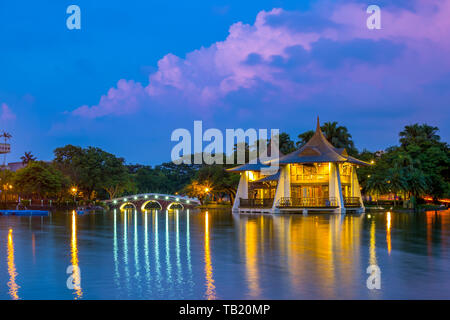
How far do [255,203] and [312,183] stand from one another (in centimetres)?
738

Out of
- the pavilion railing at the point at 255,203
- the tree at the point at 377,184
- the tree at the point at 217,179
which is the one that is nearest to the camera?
the pavilion railing at the point at 255,203

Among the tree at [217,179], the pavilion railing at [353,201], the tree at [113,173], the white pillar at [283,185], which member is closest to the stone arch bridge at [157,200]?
the tree at [113,173]

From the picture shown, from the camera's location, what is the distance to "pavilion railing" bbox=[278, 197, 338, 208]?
50000mm

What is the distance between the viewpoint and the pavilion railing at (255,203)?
54.0 m

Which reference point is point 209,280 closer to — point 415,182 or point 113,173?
point 415,182

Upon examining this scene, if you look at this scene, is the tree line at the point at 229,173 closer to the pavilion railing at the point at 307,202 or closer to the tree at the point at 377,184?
the tree at the point at 377,184

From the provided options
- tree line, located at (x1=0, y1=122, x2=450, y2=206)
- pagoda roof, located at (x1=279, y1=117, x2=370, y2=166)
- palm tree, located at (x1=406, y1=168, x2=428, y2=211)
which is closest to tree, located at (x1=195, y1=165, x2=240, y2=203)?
tree line, located at (x1=0, y1=122, x2=450, y2=206)

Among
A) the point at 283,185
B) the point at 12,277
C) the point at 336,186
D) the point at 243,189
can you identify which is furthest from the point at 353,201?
the point at 12,277

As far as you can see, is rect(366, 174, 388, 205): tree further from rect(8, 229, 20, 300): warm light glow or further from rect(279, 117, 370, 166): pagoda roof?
rect(8, 229, 20, 300): warm light glow

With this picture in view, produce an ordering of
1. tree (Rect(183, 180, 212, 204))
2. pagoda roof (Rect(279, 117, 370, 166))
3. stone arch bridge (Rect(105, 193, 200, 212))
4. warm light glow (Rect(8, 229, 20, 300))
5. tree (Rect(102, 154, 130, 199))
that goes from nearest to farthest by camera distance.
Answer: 1. warm light glow (Rect(8, 229, 20, 300))
2. pagoda roof (Rect(279, 117, 370, 166))
3. tree (Rect(183, 180, 212, 204))
4. stone arch bridge (Rect(105, 193, 200, 212))
5. tree (Rect(102, 154, 130, 199))

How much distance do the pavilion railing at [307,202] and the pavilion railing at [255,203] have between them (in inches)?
87.5

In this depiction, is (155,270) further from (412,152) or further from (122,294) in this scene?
(412,152)

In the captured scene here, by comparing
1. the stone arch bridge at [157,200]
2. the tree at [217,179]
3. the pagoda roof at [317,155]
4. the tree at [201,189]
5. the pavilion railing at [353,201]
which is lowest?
the stone arch bridge at [157,200]
